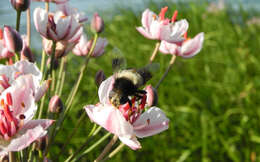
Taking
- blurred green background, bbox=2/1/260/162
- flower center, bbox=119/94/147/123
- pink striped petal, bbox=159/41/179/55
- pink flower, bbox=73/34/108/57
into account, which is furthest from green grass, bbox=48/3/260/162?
flower center, bbox=119/94/147/123

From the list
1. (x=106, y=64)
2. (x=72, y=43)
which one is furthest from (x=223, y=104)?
(x=72, y=43)

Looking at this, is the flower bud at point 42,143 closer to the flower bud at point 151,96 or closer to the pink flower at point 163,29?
the flower bud at point 151,96

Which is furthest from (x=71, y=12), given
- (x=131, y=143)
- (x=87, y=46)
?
(x=131, y=143)

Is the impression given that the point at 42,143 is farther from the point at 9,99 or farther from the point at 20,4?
the point at 20,4

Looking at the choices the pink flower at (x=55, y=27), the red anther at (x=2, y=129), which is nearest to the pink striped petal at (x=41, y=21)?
the pink flower at (x=55, y=27)

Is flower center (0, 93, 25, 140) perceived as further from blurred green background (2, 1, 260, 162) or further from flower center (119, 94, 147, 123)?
blurred green background (2, 1, 260, 162)

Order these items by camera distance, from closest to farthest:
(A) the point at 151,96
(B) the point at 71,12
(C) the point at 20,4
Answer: (A) the point at 151,96 < (C) the point at 20,4 < (B) the point at 71,12

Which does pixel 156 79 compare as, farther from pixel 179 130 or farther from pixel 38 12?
pixel 38 12
